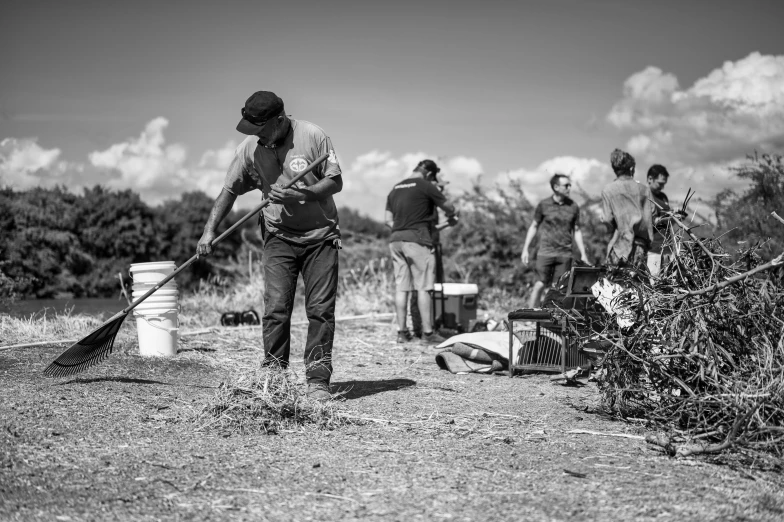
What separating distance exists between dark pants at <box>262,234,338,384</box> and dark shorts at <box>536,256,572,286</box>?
4.92 m

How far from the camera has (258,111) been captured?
515 cm

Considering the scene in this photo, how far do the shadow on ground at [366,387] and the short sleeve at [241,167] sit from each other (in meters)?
1.67

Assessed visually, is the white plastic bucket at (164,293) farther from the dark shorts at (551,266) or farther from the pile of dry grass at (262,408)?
the dark shorts at (551,266)

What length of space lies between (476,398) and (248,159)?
2.37 metres

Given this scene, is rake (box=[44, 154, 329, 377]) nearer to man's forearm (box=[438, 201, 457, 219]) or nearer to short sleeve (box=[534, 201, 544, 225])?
man's forearm (box=[438, 201, 457, 219])

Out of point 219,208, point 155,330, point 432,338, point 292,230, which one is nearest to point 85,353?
point 219,208

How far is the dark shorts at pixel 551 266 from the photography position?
9.87 metres

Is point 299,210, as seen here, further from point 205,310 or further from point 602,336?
point 205,310

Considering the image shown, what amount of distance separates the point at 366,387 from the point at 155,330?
2150 millimetres

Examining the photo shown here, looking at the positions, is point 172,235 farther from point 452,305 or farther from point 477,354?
point 477,354

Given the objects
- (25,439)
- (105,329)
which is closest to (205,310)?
(105,329)

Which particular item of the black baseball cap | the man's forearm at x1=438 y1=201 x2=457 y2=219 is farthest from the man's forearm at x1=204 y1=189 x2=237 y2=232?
the man's forearm at x1=438 y1=201 x2=457 y2=219

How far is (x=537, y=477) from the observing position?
11.7 feet

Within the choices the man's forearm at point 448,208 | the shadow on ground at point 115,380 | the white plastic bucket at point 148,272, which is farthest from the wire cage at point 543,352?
the white plastic bucket at point 148,272
